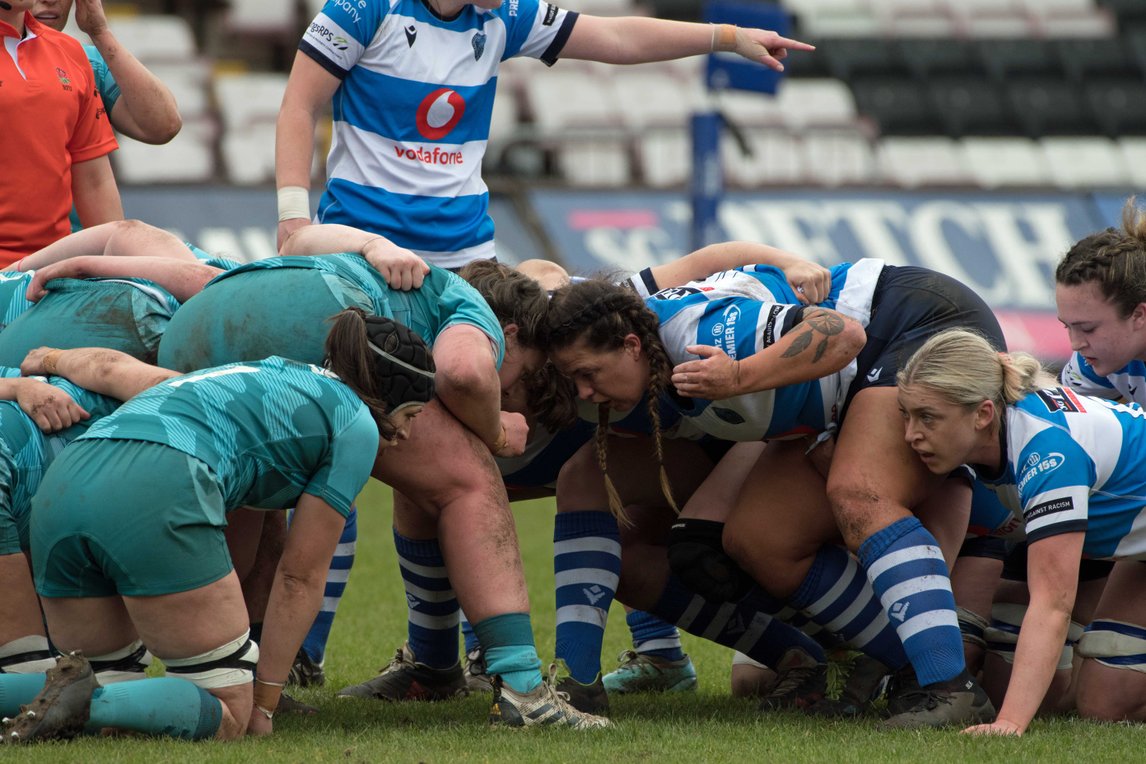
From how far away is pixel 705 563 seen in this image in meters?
4.54

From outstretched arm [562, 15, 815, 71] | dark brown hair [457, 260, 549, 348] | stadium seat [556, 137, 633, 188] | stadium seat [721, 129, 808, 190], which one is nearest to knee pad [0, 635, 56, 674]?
dark brown hair [457, 260, 549, 348]

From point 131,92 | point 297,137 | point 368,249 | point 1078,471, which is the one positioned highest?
point 131,92

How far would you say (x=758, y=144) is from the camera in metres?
14.7

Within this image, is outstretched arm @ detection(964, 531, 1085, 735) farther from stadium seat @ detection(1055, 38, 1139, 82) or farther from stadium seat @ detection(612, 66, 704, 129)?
stadium seat @ detection(1055, 38, 1139, 82)

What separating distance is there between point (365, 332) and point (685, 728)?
4.54 ft

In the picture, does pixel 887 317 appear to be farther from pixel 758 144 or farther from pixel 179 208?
pixel 758 144

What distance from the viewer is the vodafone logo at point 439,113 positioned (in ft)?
16.6

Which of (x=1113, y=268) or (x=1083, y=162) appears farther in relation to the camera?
(x=1083, y=162)

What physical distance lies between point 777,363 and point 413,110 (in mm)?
1616

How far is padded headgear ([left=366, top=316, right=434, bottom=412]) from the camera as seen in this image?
3.90 m

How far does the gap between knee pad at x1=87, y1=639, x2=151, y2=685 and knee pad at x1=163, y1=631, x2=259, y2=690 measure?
0.63ft

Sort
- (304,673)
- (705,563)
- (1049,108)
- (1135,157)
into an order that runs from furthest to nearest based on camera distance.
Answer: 1. (1049,108)
2. (1135,157)
3. (304,673)
4. (705,563)

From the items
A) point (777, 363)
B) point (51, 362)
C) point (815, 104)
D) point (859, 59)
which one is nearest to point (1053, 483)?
point (777, 363)

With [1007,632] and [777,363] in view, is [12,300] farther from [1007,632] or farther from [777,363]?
[1007,632]
